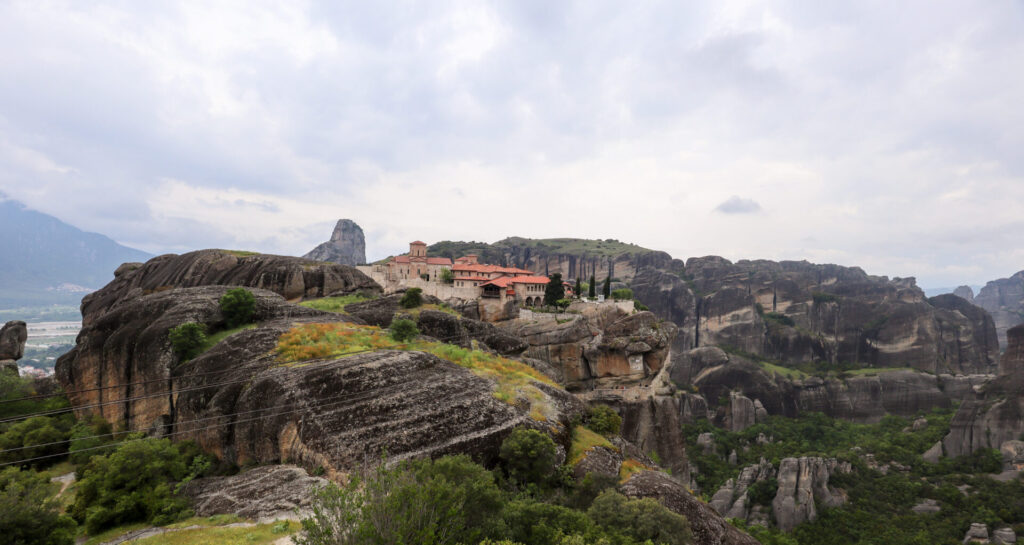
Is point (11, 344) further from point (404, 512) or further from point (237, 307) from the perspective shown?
point (404, 512)

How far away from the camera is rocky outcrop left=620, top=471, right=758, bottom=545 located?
19000 millimetres

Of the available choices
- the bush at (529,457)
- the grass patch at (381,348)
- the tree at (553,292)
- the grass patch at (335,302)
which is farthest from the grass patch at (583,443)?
the tree at (553,292)

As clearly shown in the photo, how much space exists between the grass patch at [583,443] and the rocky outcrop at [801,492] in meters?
50.1

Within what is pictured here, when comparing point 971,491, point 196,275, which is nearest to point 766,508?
point 971,491

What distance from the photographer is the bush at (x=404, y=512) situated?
9.85m

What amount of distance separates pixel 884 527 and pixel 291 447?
72162 mm

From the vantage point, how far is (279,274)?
5003 cm

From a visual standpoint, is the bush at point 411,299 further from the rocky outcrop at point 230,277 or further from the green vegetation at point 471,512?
the green vegetation at point 471,512

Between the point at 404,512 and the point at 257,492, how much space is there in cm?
953

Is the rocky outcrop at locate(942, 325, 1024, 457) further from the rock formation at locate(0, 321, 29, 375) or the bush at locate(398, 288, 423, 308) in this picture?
the rock formation at locate(0, 321, 29, 375)

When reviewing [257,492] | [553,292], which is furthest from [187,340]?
[553,292]

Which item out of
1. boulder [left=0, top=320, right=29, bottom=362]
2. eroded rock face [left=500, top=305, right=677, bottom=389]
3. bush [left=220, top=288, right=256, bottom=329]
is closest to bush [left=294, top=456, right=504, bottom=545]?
bush [left=220, top=288, right=256, bottom=329]

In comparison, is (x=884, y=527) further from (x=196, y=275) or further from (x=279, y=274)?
(x=196, y=275)

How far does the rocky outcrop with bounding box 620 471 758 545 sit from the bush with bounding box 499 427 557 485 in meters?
4.91
